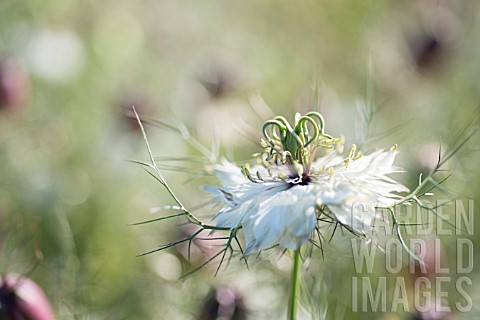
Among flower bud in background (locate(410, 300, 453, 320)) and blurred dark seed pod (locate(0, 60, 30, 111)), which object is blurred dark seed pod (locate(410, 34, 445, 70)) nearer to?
flower bud in background (locate(410, 300, 453, 320))

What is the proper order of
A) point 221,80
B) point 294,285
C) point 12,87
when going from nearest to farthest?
point 294,285
point 12,87
point 221,80

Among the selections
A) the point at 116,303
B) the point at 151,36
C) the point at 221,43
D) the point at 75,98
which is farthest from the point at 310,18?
the point at 116,303

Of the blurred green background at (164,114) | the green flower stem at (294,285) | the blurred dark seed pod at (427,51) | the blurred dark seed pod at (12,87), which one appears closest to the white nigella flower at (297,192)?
the green flower stem at (294,285)

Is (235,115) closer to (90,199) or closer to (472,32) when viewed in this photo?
(90,199)

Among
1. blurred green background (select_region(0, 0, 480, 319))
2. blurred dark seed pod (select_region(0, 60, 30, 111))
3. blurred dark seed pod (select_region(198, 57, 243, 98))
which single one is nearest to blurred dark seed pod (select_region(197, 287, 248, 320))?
blurred green background (select_region(0, 0, 480, 319))

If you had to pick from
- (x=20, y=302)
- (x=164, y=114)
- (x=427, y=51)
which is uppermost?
(x=427, y=51)

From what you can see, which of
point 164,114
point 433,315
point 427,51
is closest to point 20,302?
A: point 433,315

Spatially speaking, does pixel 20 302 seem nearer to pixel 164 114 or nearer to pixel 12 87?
pixel 12 87
